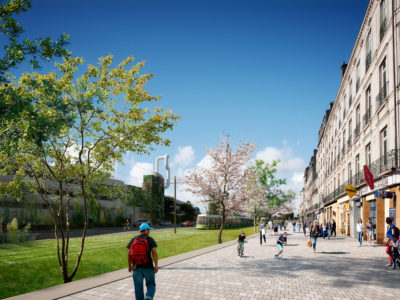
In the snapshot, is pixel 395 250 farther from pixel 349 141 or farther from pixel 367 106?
pixel 349 141

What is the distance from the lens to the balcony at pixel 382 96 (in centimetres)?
1911

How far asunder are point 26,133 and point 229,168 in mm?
24835

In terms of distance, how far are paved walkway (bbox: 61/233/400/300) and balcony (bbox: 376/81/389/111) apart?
33.4 ft

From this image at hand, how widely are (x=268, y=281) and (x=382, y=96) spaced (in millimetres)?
15288

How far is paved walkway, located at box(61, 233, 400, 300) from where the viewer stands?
8.05 metres

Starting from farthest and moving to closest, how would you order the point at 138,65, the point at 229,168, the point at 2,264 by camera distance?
the point at 229,168
the point at 2,264
the point at 138,65

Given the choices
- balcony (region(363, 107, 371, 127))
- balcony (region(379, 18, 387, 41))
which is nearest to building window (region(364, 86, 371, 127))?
balcony (region(363, 107, 371, 127))

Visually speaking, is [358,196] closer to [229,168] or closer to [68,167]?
[229,168]

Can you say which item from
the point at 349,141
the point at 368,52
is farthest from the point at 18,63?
the point at 349,141

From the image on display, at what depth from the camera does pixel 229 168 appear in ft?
103

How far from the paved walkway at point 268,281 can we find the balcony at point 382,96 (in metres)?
10.2

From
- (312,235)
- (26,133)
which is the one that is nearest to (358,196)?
(312,235)

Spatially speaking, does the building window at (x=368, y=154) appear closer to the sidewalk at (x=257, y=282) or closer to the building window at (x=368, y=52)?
the building window at (x=368, y=52)

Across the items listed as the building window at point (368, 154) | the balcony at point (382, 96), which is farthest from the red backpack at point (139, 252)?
the building window at point (368, 154)
